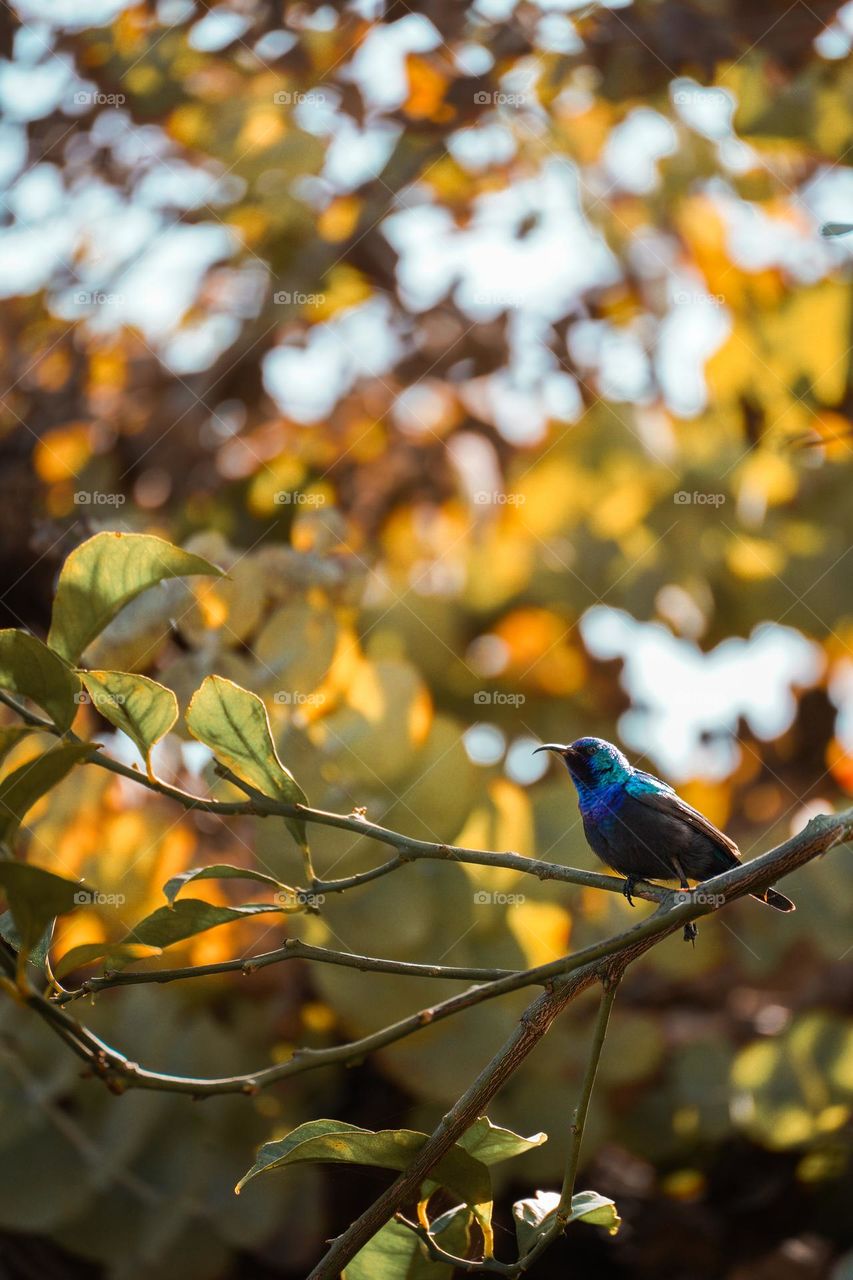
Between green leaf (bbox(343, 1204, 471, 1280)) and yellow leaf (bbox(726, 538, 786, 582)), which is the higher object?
green leaf (bbox(343, 1204, 471, 1280))

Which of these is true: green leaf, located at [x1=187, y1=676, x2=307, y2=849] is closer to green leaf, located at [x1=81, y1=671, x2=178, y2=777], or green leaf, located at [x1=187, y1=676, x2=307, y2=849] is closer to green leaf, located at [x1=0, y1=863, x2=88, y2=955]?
green leaf, located at [x1=81, y1=671, x2=178, y2=777]

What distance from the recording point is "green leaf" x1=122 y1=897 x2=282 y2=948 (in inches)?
26.0

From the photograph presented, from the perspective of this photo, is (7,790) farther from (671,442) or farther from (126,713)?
(671,442)

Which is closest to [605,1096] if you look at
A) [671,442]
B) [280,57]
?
[671,442]

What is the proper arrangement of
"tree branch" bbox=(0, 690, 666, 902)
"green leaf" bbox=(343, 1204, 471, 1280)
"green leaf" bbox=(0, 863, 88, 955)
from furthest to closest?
1. "green leaf" bbox=(343, 1204, 471, 1280)
2. "tree branch" bbox=(0, 690, 666, 902)
3. "green leaf" bbox=(0, 863, 88, 955)

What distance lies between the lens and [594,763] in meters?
1.02

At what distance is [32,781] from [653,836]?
522mm

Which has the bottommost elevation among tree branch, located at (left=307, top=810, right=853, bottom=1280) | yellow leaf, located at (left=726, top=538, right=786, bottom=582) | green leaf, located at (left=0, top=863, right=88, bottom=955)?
yellow leaf, located at (left=726, top=538, right=786, bottom=582)

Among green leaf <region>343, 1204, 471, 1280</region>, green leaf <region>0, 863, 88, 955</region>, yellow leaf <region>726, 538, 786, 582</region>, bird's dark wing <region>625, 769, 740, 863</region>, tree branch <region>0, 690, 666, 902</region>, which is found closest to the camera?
green leaf <region>0, 863, 88, 955</region>

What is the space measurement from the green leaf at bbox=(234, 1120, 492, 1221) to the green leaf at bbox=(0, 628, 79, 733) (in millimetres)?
269

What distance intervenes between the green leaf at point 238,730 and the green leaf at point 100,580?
0.07 meters

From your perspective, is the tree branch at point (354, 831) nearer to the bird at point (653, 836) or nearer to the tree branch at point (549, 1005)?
the tree branch at point (549, 1005)

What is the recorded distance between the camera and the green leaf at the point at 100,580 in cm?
69

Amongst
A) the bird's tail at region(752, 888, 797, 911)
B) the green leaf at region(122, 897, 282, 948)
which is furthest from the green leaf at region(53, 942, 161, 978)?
the bird's tail at region(752, 888, 797, 911)
